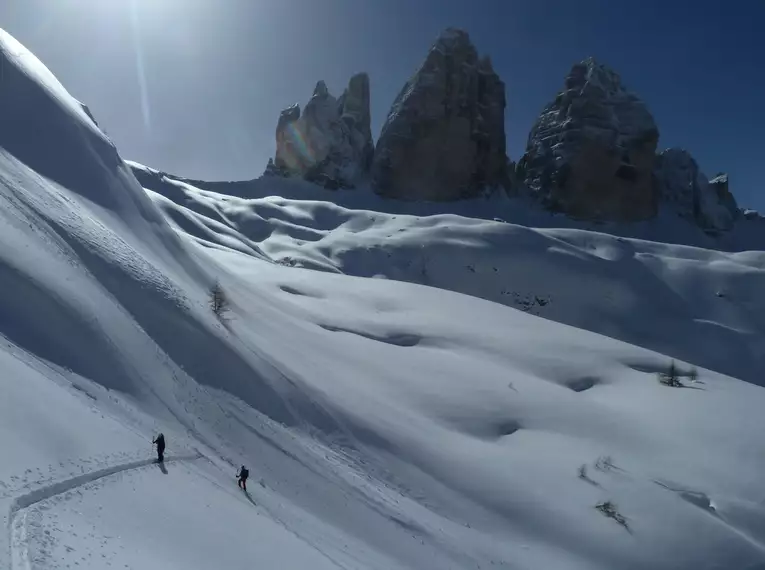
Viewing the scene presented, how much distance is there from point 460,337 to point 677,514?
20.7 meters

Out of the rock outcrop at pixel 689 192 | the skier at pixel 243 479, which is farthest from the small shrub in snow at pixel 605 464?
the rock outcrop at pixel 689 192

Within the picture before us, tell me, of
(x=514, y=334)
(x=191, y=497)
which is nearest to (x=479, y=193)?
(x=514, y=334)

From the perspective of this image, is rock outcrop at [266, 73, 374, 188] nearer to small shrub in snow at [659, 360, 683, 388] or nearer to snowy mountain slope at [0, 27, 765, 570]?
snowy mountain slope at [0, 27, 765, 570]

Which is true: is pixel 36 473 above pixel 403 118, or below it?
below

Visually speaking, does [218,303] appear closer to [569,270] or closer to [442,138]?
[569,270]

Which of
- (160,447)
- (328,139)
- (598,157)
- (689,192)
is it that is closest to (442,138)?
(328,139)

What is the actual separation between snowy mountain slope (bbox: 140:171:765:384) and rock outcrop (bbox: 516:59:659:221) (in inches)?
2217

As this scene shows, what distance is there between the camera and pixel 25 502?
33.2 feet

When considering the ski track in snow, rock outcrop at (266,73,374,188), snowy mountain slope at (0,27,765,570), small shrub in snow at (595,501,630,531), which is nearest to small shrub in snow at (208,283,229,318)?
snowy mountain slope at (0,27,765,570)

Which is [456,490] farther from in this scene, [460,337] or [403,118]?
[403,118]

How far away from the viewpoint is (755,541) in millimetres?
23281

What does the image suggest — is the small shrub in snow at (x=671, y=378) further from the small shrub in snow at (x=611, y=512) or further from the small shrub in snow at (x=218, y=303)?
the small shrub in snow at (x=218, y=303)

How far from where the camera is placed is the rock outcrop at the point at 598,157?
15062cm

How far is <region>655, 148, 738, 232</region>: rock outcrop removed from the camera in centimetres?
16700
